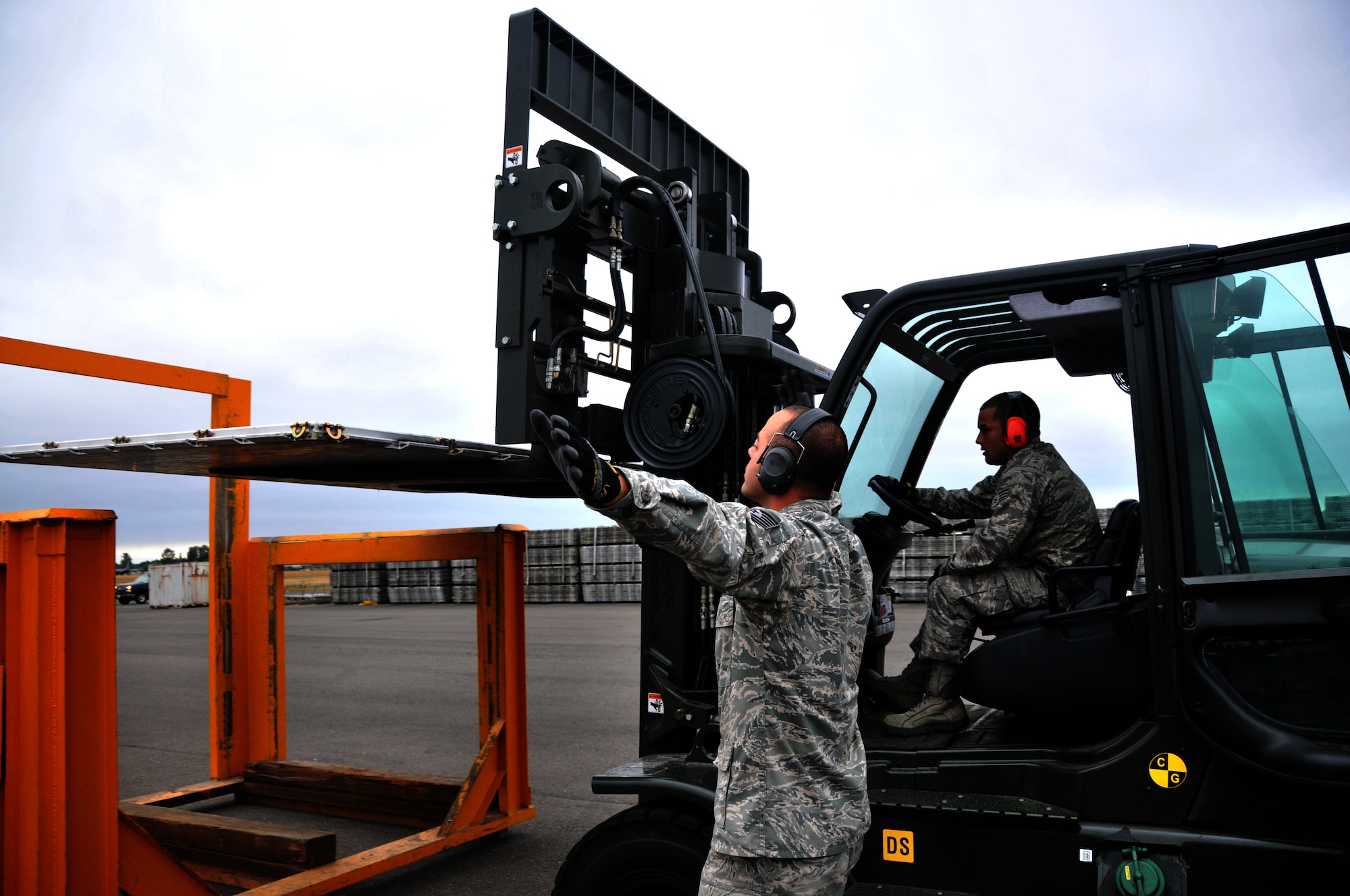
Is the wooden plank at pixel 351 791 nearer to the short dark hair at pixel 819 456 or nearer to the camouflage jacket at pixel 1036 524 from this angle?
the camouflage jacket at pixel 1036 524

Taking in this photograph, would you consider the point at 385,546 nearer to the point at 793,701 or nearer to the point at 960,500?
the point at 960,500

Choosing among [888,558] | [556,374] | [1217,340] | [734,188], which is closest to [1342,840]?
[1217,340]

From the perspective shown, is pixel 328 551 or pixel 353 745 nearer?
pixel 328 551

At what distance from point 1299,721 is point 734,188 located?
374cm

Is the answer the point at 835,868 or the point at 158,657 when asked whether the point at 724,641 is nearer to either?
the point at 835,868

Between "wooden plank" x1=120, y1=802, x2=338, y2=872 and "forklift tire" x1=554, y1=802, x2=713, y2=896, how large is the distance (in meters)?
1.69

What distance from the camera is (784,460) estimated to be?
7.04ft

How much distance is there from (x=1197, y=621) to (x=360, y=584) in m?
25.2

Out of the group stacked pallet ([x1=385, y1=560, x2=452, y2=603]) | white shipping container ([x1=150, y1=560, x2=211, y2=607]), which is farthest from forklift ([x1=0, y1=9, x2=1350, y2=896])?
white shipping container ([x1=150, y1=560, x2=211, y2=607])

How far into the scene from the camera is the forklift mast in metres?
3.51

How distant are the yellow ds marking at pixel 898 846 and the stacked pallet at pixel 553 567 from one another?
18.4 metres

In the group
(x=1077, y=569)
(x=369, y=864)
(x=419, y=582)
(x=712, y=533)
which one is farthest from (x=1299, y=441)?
(x=419, y=582)

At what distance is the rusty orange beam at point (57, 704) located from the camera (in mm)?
3043

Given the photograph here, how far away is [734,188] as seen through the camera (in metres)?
5.25
